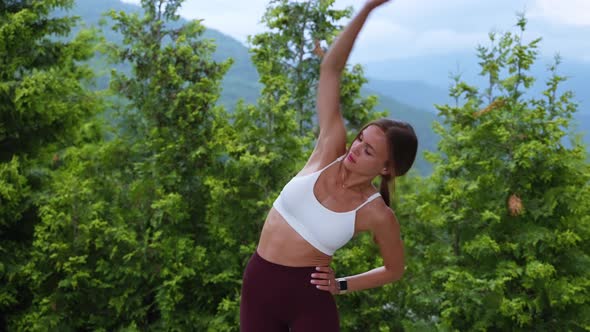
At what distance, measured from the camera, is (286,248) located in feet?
5.96

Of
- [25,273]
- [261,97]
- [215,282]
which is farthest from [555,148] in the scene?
[25,273]

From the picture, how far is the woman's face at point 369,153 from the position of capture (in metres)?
1.76

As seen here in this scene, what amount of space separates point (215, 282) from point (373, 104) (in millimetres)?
2916

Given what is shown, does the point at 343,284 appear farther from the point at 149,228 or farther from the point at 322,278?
the point at 149,228

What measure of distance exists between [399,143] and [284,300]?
20.4 inches

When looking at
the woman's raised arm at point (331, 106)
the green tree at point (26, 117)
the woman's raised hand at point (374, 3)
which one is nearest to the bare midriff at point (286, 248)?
the woman's raised arm at point (331, 106)

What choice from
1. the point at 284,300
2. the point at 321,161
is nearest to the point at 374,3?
the point at 321,161

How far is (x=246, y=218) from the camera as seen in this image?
431cm

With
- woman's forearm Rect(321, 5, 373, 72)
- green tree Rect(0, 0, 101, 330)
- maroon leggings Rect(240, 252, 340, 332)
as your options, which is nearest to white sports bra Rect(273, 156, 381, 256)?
maroon leggings Rect(240, 252, 340, 332)

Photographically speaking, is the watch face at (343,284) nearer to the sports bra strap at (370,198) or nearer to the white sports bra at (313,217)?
the white sports bra at (313,217)

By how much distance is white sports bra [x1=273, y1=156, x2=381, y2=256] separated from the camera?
1772mm

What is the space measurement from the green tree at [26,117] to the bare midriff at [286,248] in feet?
11.5

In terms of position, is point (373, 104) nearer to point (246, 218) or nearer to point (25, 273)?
point (246, 218)

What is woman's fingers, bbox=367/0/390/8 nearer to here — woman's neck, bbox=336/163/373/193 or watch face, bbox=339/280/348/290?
woman's neck, bbox=336/163/373/193
